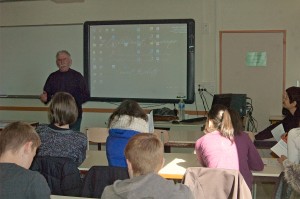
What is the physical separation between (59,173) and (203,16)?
4.42 metres

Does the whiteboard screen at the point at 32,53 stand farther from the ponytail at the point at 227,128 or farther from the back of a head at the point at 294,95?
the ponytail at the point at 227,128

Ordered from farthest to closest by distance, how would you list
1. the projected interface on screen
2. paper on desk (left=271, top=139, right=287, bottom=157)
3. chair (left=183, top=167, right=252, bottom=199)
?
the projected interface on screen → paper on desk (left=271, top=139, right=287, bottom=157) → chair (left=183, top=167, right=252, bottom=199)

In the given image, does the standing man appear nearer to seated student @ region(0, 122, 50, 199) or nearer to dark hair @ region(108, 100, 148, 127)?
dark hair @ region(108, 100, 148, 127)

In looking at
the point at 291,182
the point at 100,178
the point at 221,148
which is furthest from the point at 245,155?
the point at 100,178

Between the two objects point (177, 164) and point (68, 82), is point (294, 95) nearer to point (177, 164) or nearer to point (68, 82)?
point (177, 164)

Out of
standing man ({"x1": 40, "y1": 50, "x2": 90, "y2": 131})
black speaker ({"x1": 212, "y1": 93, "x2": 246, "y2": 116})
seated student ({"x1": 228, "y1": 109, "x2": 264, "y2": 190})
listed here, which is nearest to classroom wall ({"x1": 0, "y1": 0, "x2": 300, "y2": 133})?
black speaker ({"x1": 212, "y1": 93, "x2": 246, "y2": 116})

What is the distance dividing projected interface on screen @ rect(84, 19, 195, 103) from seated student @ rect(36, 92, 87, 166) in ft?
11.9

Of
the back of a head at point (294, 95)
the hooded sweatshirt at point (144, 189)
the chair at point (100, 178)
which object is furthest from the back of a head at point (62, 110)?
the back of a head at point (294, 95)

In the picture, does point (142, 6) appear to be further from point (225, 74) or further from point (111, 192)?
point (111, 192)

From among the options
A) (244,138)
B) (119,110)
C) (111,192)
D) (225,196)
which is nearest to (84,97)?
(119,110)

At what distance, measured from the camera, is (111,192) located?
1.78 meters

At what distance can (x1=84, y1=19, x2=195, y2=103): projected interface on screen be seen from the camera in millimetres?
6480

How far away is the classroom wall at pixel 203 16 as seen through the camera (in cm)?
618

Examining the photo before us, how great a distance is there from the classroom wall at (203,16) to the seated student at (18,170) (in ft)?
15.4
